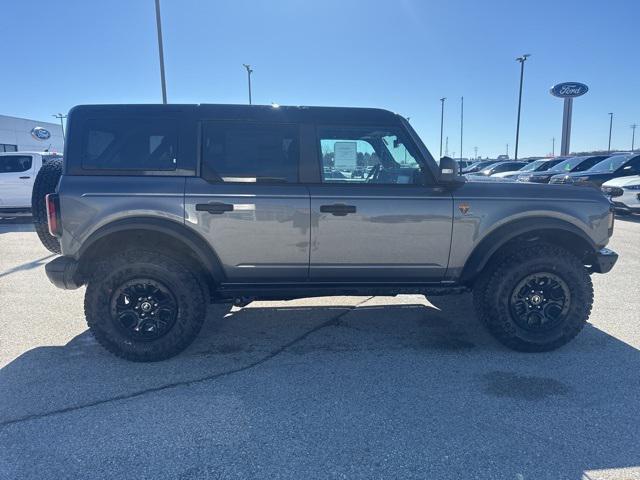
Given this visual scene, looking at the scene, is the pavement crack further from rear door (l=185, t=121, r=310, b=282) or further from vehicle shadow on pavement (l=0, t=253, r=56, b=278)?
vehicle shadow on pavement (l=0, t=253, r=56, b=278)

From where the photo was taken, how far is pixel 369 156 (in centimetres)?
361

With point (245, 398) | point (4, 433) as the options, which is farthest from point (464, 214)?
point (4, 433)

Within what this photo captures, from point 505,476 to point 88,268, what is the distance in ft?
10.9

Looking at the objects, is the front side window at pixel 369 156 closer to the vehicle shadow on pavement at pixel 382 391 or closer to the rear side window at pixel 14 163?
the vehicle shadow on pavement at pixel 382 391

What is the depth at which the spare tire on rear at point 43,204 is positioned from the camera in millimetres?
3646

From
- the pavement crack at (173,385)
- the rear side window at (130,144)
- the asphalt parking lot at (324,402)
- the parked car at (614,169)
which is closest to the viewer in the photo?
the asphalt parking lot at (324,402)

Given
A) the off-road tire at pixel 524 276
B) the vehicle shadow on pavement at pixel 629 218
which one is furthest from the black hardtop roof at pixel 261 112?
the vehicle shadow on pavement at pixel 629 218

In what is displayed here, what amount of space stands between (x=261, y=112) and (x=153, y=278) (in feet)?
5.31

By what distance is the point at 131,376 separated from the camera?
3248mm

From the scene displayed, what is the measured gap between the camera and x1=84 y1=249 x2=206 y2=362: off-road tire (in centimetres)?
334

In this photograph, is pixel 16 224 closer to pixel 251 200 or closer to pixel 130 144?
pixel 130 144

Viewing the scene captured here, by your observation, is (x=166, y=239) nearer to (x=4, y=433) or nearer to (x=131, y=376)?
(x=131, y=376)

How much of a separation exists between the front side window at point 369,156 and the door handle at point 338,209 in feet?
0.84

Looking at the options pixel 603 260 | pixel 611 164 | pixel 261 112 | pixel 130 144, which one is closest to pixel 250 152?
pixel 261 112
